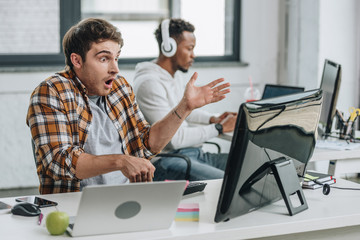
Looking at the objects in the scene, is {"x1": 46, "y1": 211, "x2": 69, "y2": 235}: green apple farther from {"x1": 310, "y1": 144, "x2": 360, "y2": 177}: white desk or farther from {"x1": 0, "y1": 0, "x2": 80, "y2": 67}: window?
{"x1": 0, "y1": 0, "x2": 80, "y2": 67}: window

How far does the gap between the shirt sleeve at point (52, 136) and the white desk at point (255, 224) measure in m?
0.11

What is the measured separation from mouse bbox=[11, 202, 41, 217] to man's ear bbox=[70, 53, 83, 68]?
678mm

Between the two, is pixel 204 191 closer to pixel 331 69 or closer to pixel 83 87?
pixel 83 87

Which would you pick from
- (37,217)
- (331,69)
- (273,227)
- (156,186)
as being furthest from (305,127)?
(331,69)

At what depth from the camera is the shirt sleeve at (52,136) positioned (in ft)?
5.87

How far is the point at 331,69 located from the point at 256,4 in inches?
85.5

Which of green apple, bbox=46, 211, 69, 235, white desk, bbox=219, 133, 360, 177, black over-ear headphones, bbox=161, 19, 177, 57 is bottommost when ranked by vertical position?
white desk, bbox=219, 133, 360, 177

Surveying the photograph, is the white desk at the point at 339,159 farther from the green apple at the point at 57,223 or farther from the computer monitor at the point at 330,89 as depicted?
the green apple at the point at 57,223

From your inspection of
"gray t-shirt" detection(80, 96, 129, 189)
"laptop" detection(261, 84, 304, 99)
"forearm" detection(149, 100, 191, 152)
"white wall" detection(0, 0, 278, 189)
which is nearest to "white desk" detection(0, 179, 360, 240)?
"gray t-shirt" detection(80, 96, 129, 189)

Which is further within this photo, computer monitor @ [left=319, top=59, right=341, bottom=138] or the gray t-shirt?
computer monitor @ [left=319, top=59, right=341, bottom=138]

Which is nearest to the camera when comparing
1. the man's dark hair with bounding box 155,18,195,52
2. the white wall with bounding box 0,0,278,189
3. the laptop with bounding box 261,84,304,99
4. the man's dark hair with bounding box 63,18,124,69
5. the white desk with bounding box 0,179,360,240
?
the white desk with bounding box 0,179,360,240

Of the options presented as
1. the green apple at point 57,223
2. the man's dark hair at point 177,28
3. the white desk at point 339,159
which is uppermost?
the man's dark hair at point 177,28

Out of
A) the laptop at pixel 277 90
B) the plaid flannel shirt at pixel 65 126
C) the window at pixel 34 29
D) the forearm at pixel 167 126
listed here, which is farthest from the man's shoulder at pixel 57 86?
the window at pixel 34 29

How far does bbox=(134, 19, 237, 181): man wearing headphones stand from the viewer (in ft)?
9.17
